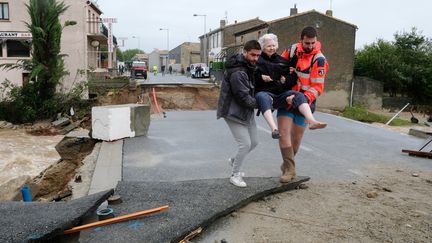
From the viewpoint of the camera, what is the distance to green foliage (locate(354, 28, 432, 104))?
1433 inches

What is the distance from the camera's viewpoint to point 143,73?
45.2m

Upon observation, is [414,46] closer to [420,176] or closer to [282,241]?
[420,176]

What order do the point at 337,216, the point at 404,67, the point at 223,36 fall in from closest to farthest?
1. the point at 337,216
2. the point at 404,67
3. the point at 223,36

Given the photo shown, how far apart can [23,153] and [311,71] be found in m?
15.7

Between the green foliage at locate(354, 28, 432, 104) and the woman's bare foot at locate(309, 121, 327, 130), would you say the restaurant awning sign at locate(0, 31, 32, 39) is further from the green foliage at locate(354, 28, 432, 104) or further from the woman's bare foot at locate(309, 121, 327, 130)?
the woman's bare foot at locate(309, 121, 327, 130)

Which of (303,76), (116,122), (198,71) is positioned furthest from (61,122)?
(198,71)

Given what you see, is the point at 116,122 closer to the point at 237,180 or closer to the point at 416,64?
the point at 237,180

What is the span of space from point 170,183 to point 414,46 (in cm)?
3929

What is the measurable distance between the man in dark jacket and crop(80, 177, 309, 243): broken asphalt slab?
1.62 ft

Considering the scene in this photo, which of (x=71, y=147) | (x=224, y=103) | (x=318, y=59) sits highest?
(x=318, y=59)

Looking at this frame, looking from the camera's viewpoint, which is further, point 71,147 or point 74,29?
point 74,29

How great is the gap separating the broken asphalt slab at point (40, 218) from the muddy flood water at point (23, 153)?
8799 millimetres

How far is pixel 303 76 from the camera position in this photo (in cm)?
534

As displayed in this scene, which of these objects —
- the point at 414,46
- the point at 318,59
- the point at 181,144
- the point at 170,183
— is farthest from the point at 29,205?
the point at 414,46
